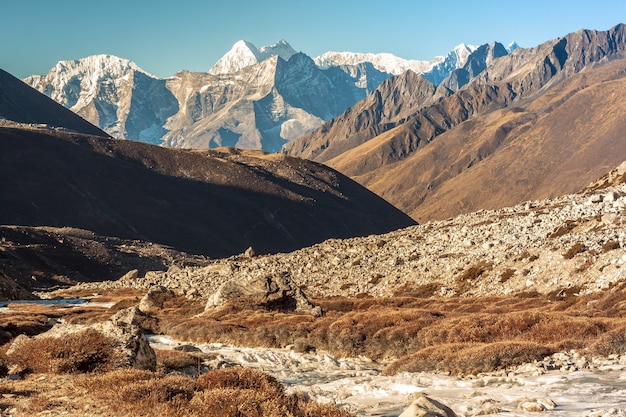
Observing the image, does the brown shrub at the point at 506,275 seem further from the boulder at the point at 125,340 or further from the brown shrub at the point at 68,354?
the brown shrub at the point at 68,354

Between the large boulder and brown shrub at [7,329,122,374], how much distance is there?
28966 millimetres

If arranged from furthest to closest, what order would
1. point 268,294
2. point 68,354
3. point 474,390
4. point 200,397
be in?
1. point 268,294
2. point 68,354
3. point 474,390
4. point 200,397

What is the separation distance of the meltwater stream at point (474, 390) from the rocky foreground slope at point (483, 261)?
81.3 feet

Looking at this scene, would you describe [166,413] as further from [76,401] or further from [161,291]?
[161,291]

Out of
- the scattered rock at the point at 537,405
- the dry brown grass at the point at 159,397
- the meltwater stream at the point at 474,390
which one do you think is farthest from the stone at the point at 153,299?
the scattered rock at the point at 537,405

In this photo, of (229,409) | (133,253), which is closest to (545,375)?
(229,409)

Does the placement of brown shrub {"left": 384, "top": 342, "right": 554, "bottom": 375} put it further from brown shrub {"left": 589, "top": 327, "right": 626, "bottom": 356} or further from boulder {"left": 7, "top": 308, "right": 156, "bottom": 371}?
boulder {"left": 7, "top": 308, "right": 156, "bottom": 371}

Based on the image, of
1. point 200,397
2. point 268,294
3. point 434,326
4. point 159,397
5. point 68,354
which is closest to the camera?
point 200,397

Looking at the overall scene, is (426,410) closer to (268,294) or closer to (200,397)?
(200,397)

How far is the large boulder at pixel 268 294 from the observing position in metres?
53.2

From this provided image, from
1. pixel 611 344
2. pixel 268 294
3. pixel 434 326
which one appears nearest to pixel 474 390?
pixel 611 344

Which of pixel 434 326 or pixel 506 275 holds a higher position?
pixel 506 275

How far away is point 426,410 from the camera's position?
1397 cm

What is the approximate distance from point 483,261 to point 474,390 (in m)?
40.1
